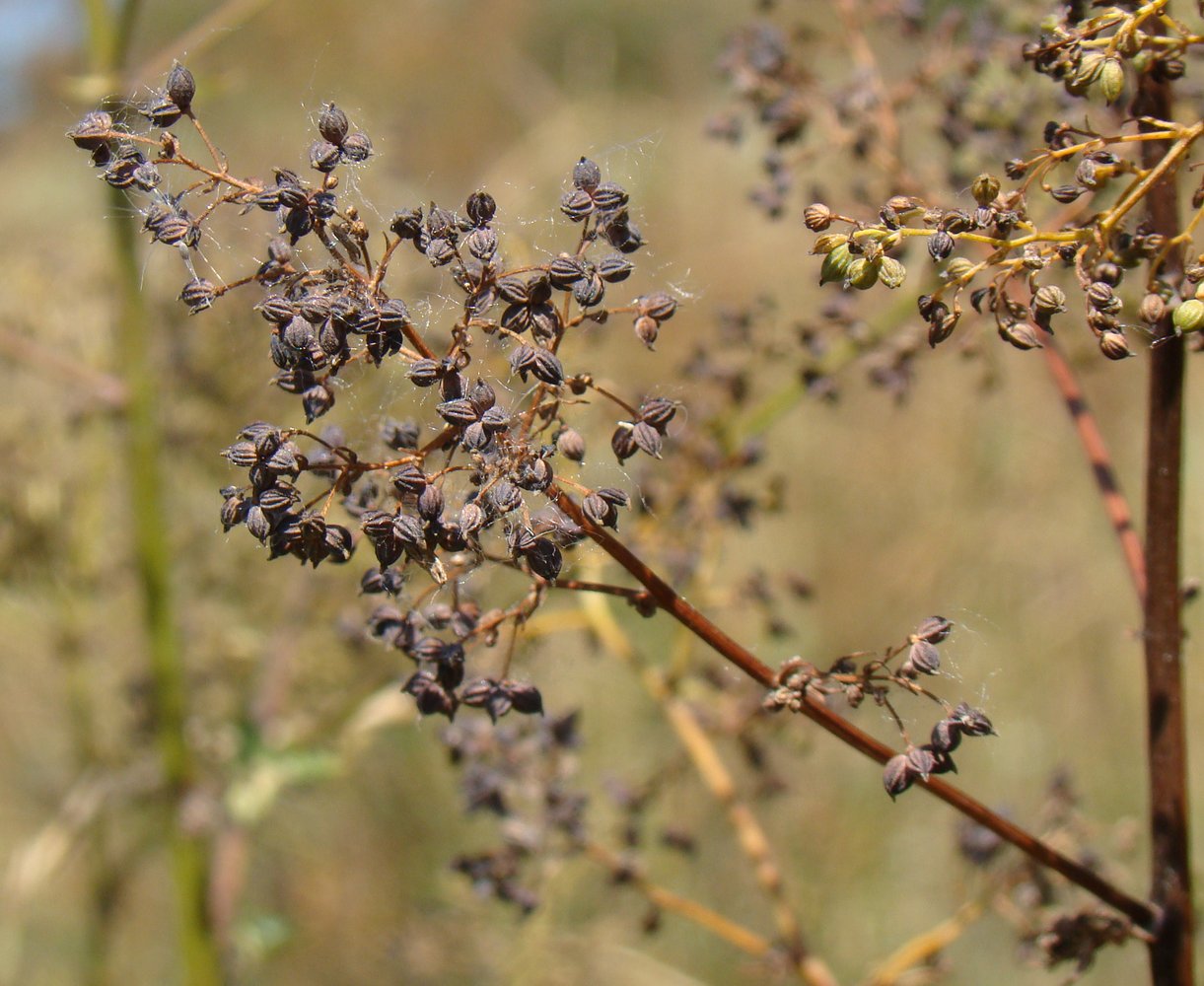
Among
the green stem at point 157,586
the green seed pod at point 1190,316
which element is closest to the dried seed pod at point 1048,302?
the green seed pod at point 1190,316

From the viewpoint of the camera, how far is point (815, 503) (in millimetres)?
6289

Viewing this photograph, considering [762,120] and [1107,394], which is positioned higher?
[1107,394]

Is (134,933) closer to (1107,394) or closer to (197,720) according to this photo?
(197,720)

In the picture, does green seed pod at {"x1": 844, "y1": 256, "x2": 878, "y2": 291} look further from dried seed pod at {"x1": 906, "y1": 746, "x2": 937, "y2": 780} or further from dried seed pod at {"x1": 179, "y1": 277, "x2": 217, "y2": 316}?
dried seed pod at {"x1": 179, "y1": 277, "x2": 217, "y2": 316}

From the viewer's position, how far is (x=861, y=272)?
3.49ft

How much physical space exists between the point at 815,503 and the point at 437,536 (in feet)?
17.8

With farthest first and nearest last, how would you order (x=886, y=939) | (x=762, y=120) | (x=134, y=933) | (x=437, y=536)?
(x=134, y=933)
(x=886, y=939)
(x=762, y=120)
(x=437, y=536)

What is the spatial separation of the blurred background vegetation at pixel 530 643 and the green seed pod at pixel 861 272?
0.77ft

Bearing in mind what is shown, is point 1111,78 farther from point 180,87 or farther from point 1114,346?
point 180,87

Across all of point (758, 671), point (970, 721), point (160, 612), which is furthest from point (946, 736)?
point (160, 612)

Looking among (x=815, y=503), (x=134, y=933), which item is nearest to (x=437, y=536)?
(x=134, y=933)

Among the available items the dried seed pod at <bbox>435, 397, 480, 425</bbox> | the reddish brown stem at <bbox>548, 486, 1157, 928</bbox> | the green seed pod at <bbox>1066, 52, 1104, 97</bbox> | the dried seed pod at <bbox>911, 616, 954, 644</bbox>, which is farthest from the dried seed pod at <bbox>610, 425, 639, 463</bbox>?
the green seed pod at <bbox>1066, 52, 1104, 97</bbox>

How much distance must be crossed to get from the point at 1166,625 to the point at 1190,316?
0.41 m

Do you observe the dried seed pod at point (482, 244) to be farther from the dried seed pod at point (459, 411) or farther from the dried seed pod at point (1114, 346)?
the dried seed pod at point (1114, 346)
